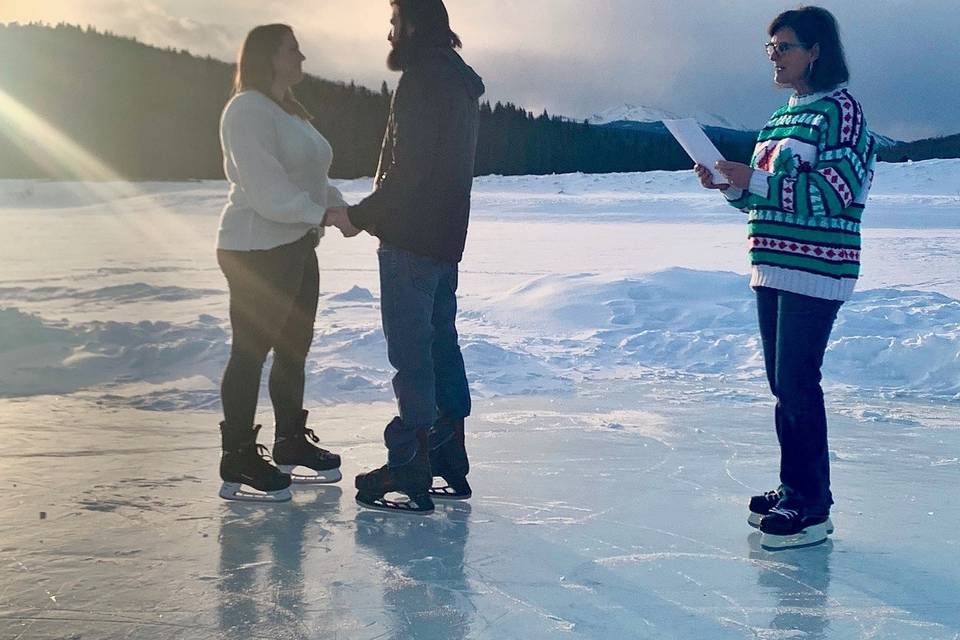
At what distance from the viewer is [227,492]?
2.97 metres

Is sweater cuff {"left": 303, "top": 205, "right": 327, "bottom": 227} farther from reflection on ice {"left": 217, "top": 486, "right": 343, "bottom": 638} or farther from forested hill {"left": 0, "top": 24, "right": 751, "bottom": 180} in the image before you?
forested hill {"left": 0, "top": 24, "right": 751, "bottom": 180}

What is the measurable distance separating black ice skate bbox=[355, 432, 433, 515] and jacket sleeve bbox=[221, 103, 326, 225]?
2.52 feet

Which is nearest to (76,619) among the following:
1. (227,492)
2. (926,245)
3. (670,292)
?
(227,492)

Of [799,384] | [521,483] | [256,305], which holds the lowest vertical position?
[521,483]

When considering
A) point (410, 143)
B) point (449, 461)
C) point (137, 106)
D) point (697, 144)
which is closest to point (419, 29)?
point (410, 143)

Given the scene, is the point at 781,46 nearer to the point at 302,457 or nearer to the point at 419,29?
the point at 419,29

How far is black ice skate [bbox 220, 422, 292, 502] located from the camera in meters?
2.97

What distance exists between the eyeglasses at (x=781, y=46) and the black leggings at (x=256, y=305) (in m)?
1.48

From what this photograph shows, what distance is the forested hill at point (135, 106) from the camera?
31.2 metres

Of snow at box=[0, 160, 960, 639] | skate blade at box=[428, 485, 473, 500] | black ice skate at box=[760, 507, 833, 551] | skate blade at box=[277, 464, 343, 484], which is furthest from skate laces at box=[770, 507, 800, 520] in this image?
skate blade at box=[277, 464, 343, 484]

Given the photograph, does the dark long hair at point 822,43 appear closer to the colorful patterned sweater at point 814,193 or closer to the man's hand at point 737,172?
the colorful patterned sweater at point 814,193

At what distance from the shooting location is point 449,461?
9.95 feet

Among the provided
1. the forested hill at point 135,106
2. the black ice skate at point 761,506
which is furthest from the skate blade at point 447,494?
the forested hill at point 135,106

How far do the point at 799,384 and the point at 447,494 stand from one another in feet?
3.71
